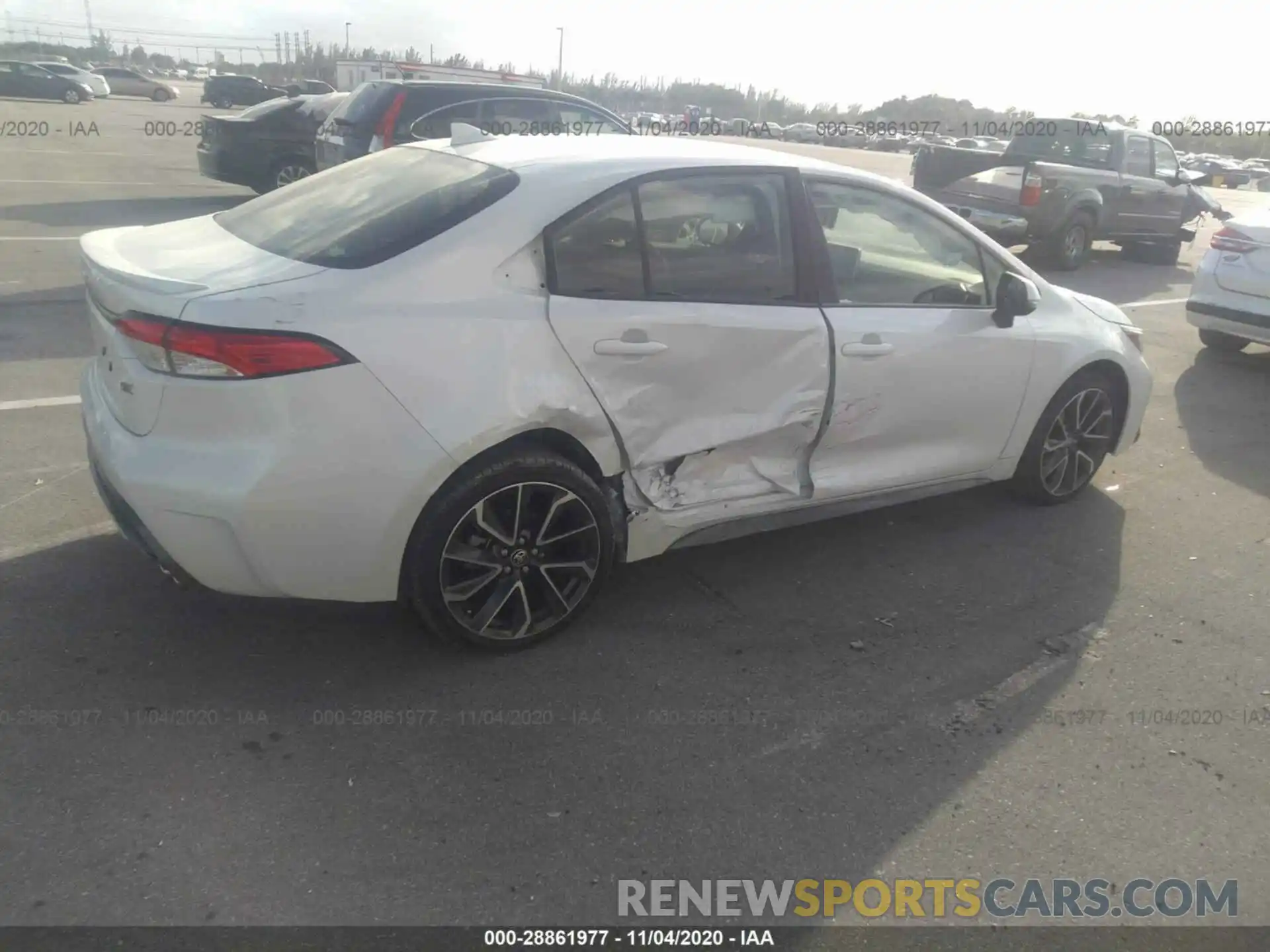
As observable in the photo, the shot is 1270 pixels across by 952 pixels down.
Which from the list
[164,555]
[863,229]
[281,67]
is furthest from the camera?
[281,67]

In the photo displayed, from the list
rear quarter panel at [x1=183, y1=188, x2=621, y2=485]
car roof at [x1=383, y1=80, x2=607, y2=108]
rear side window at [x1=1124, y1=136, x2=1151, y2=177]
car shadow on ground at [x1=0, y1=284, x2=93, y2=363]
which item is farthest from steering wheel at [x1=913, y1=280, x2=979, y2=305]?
rear side window at [x1=1124, y1=136, x2=1151, y2=177]

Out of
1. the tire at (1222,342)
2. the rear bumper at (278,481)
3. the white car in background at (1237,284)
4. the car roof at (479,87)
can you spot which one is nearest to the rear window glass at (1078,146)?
the tire at (1222,342)

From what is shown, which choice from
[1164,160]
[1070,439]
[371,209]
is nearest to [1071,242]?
[1164,160]

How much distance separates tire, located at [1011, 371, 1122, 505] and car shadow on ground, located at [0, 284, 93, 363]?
16.8 feet

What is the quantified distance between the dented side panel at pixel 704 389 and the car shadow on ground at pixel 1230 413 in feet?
10.7

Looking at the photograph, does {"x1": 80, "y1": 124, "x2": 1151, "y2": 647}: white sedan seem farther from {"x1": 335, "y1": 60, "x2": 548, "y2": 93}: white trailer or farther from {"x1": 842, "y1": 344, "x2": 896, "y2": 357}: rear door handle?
{"x1": 335, "y1": 60, "x2": 548, "y2": 93}: white trailer

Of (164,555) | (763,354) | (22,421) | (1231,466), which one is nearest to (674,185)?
(763,354)

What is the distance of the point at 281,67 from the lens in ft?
244

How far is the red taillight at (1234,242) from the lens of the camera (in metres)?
7.86

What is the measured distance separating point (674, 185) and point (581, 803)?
2.14 metres

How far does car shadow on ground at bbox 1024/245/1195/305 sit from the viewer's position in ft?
39.5

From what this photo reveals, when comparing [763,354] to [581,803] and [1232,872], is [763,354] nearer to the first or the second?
[581,803]

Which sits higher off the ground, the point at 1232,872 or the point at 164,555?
the point at 164,555

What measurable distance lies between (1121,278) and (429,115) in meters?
9.00
